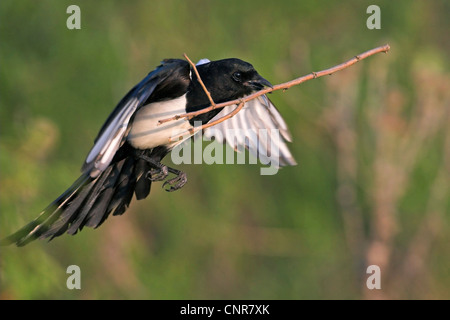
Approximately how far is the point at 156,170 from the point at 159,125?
188 mm

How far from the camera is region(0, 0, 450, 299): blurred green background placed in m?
5.22

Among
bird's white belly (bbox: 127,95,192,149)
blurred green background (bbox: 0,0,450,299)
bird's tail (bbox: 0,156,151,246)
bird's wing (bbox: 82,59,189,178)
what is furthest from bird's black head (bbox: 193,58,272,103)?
blurred green background (bbox: 0,0,450,299)

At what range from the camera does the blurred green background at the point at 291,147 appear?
5.22 m

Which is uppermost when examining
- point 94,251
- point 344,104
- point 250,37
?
point 250,37

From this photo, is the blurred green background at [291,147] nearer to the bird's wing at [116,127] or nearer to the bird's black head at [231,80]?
the bird's black head at [231,80]

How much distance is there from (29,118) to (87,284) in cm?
144

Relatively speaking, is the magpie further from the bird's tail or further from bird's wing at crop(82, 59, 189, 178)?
bird's wing at crop(82, 59, 189, 178)

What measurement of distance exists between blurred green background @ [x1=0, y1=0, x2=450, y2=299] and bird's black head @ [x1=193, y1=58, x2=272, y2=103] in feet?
6.50

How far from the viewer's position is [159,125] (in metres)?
3.15

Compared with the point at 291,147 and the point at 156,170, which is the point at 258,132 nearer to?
the point at 156,170

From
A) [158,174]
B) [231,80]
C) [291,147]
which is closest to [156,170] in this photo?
[158,174]

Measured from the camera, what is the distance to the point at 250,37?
592 cm
